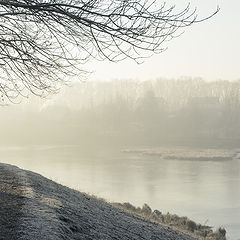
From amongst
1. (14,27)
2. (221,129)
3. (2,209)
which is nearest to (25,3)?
(14,27)

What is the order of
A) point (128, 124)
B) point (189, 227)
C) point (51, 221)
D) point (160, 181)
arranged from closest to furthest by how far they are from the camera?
point (51, 221)
point (189, 227)
point (160, 181)
point (128, 124)

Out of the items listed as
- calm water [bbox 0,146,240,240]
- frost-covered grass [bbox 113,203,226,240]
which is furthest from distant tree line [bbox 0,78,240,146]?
frost-covered grass [bbox 113,203,226,240]

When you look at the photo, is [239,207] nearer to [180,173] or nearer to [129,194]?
[129,194]

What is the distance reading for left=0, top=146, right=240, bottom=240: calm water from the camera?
1780 cm

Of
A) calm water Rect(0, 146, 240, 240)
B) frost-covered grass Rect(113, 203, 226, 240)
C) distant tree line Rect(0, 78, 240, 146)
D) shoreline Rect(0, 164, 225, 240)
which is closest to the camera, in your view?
shoreline Rect(0, 164, 225, 240)

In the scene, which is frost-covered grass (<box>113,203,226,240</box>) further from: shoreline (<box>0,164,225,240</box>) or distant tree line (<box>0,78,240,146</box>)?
distant tree line (<box>0,78,240,146</box>)

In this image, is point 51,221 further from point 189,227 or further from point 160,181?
point 160,181

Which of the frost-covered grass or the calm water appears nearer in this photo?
the frost-covered grass

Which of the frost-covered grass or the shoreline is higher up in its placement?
the shoreline

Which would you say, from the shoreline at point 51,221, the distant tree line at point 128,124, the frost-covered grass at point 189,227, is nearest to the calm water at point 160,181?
the frost-covered grass at point 189,227

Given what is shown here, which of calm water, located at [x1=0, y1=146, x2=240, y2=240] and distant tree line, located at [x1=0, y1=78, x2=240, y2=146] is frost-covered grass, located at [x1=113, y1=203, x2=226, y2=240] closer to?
calm water, located at [x1=0, y1=146, x2=240, y2=240]

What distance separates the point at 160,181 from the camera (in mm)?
24328

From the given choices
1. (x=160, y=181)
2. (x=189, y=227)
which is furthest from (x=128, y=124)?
(x=189, y=227)

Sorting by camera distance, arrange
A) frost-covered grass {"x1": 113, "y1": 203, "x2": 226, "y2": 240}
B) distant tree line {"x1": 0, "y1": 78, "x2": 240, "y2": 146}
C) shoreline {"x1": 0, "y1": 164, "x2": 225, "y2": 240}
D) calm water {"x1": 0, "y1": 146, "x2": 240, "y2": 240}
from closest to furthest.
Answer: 1. shoreline {"x1": 0, "y1": 164, "x2": 225, "y2": 240}
2. frost-covered grass {"x1": 113, "y1": 203, "x2": 226, "y2": 240}
3. calm water {"x1": 0, "y1": 146, "x2": 240, "y2": 240}
4. distant tree line {"x1": 0, "y1": 78, "x2": 240, "y2": 146}
